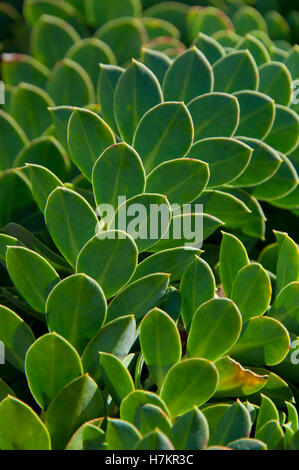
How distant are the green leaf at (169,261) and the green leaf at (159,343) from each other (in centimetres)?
9

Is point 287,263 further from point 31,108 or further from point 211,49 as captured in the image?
point 31,108

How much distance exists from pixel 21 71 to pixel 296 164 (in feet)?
1.71

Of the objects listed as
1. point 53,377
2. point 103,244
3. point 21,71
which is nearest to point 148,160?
point 103,244

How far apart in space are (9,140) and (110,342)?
0.43 m

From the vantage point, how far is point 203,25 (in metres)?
1.16

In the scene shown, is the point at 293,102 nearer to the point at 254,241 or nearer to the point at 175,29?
the point at 254,241

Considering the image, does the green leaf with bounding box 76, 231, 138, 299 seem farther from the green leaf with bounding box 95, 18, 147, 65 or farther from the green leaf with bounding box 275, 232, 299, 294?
the green leaf with bounding box 95, 18, 147, 65

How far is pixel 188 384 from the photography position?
596 mm

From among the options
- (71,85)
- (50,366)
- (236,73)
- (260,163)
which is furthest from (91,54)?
(50,366)

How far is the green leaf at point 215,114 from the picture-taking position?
78 cm

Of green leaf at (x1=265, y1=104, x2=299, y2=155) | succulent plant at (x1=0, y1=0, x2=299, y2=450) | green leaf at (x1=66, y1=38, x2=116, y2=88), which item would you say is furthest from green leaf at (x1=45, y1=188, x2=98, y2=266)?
green leaf at (x1=66, y1=38, x2=116, y2=88)

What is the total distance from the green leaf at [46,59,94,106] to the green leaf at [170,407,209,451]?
62 cm

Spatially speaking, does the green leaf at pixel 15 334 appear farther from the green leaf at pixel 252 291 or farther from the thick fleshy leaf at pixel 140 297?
the green leaf at pixel 252 291

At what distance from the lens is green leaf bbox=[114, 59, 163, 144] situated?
792 millimetres
